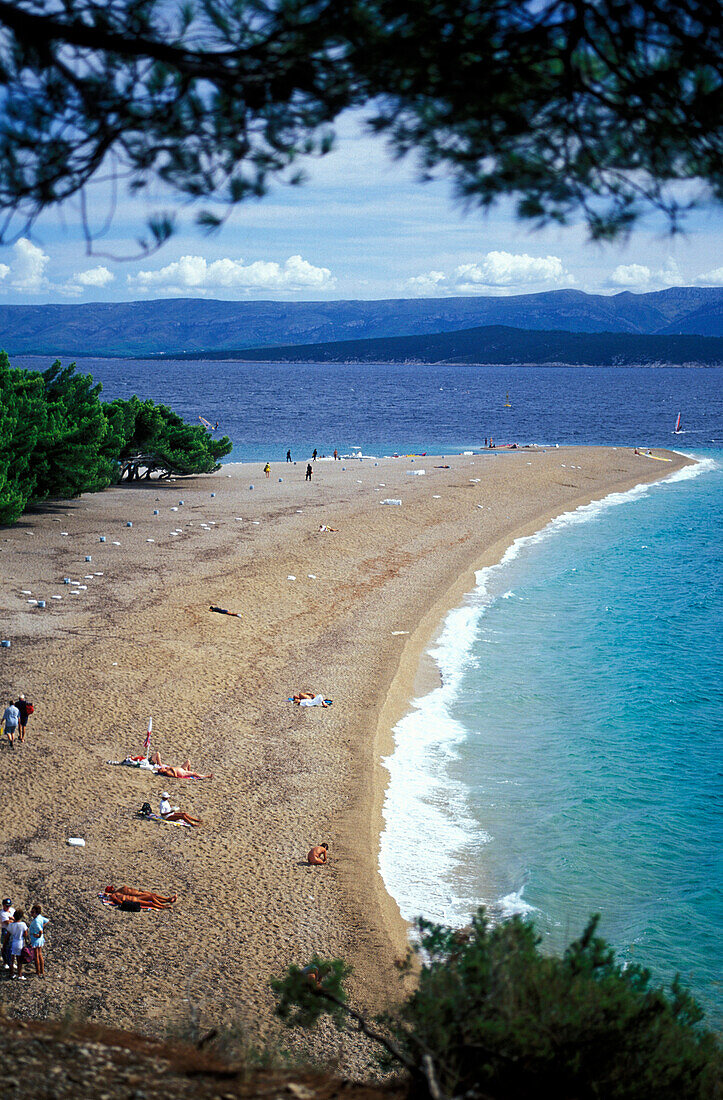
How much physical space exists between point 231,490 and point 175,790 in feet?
107

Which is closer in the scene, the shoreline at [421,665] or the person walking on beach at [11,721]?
the person walking on beach at [11,721]

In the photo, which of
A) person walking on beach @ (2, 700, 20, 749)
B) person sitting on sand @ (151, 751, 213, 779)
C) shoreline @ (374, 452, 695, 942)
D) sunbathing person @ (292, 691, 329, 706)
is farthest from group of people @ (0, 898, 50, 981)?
sunbathing person @ (292, 691, 329, 706)

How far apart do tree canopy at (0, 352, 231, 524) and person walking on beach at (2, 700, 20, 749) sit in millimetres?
15639

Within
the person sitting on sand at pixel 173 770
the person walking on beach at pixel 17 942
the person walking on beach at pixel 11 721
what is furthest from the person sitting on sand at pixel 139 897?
the person walking on beach at pixel 11 721

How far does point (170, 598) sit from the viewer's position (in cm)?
2461

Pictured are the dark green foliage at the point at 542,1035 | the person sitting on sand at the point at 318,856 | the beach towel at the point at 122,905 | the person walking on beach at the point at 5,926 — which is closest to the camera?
the dark green foliage at the point at 542,1035

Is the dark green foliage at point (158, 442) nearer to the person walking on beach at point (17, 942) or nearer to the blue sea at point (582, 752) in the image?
the blue sea at point (582, 752)

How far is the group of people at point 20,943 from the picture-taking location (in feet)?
33.1

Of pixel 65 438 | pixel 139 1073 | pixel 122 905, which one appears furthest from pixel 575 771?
pixel 65 438

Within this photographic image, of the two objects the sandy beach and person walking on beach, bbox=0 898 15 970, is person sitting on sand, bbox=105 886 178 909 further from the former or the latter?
person walking on beach, bbox=0 898 15 970

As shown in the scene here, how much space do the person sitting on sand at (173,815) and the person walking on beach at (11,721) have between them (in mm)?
A: 3374

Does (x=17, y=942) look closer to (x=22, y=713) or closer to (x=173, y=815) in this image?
(x=173, y=815)

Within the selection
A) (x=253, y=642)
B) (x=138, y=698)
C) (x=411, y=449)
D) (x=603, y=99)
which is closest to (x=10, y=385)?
(x=253, y=642)

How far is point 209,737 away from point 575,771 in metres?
7.65
